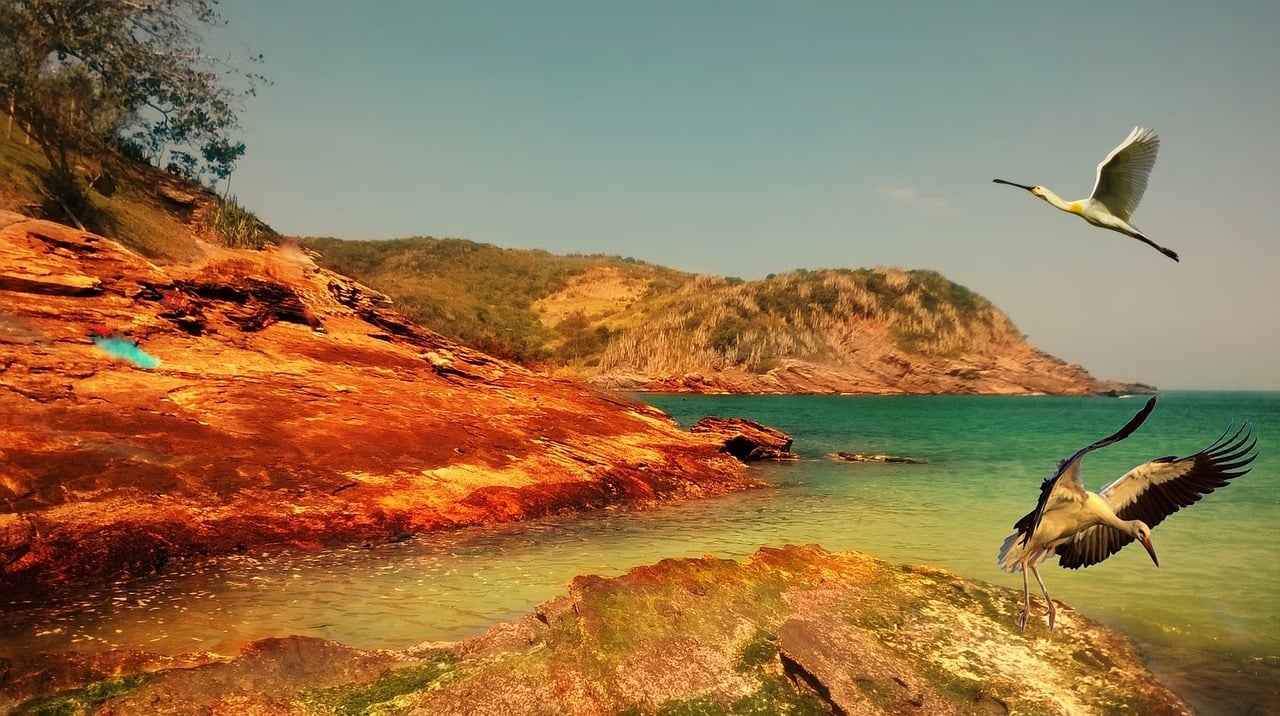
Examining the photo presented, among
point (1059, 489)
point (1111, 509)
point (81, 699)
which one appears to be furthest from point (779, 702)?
point (81, 699)

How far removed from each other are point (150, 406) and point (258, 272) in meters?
5.67

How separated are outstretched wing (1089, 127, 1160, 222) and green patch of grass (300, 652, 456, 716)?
712 cm

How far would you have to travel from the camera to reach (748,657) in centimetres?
597

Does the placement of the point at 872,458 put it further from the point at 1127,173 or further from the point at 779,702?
the point at 779,702

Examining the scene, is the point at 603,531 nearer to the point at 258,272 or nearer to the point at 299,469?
the point at 299,469

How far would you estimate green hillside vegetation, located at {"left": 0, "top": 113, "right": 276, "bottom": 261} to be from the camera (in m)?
15.2

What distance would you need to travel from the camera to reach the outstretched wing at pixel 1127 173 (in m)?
6.61

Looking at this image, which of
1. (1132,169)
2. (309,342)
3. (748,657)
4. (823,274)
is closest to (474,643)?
(748,657)

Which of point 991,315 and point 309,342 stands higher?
point 991,315

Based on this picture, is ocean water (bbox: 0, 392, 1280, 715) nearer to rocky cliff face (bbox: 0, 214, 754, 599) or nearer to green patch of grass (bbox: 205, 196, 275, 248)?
rocky cliff face (bbox: 0, 214, 754, 599)

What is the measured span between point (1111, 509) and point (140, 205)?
2095cm

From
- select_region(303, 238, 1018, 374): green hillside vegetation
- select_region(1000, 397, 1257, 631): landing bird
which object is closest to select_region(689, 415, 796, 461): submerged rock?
select_region(1000, 397, 1257, 631): landing bird

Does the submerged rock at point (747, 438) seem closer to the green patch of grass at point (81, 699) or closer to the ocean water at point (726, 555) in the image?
the ocean water at point (726, 555)

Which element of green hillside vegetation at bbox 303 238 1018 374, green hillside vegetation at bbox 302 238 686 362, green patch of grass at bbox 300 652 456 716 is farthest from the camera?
green hillside vegetation at bbox 302 238 686 362
